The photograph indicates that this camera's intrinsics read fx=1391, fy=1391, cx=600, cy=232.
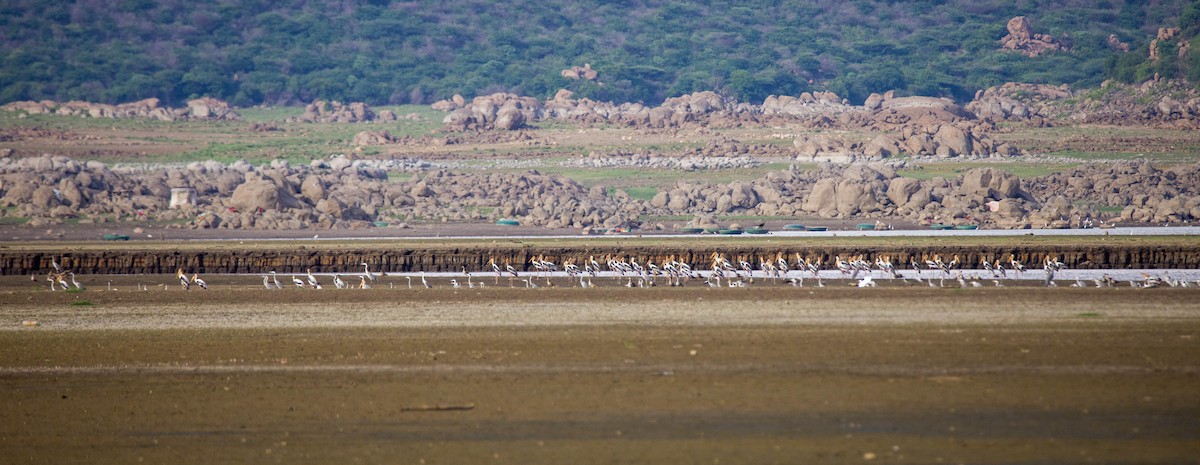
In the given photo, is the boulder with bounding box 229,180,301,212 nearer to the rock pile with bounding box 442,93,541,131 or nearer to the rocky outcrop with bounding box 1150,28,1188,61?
the rock pile with bounding box 442,93,541,131

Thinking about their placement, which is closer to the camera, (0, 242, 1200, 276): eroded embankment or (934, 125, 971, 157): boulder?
(0, 242, 1200, 276): eroded embankment

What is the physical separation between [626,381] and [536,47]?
11380cm

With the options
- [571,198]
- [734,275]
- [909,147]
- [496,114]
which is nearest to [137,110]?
[496,114]

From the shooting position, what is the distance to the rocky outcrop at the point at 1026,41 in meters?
132

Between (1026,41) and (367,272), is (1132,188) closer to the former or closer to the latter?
(367,272)

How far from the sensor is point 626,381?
72.0ft

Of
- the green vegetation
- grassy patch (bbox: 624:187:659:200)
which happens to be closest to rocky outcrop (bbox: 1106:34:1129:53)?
the green vegetation

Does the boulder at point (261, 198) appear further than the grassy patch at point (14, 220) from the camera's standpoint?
Yes

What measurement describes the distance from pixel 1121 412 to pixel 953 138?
56.9 meters

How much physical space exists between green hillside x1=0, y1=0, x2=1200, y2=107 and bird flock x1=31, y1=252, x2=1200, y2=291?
7580 centimetres

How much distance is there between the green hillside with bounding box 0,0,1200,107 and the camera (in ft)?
395

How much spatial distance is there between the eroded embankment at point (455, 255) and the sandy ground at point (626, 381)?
966cm

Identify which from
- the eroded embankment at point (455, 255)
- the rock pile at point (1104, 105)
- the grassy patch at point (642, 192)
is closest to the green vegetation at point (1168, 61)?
the rock pile at point (1104, 105)

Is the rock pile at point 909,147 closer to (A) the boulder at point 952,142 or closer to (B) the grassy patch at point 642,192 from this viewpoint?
(A) the boulder at point 952,142
